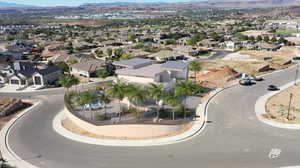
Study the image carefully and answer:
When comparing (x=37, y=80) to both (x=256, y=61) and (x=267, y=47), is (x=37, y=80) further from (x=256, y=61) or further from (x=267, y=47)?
(x=267, y=47)

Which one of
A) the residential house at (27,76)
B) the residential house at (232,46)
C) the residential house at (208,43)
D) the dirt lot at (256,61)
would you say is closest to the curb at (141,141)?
the residential house at (27,76)

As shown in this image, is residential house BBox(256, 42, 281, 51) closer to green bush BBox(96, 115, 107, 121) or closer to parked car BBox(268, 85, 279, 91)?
parked car BBox(268, 85, 279, 91)

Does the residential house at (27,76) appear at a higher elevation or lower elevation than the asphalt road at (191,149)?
higher

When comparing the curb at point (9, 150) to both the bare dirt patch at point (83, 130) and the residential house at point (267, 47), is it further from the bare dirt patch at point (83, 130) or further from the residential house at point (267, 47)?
the residential house at point (267, 47)

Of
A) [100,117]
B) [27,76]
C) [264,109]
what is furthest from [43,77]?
[264,109]

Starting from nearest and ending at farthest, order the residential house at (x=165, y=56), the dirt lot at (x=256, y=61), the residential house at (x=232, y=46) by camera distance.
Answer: the dirt lot at (x=256, y=61) → the residential house at (x=165, y=56) → the residential house at (x=232, y=46)

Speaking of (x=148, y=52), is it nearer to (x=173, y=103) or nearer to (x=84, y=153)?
(x=173, y=103)
